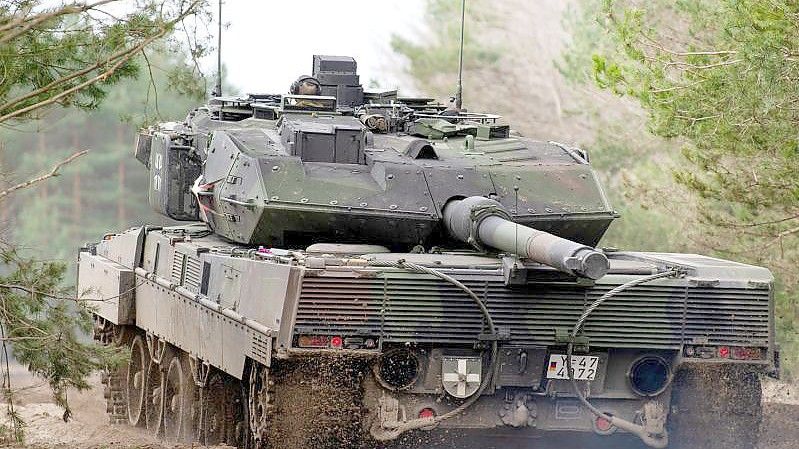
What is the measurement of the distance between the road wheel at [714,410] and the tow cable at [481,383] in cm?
151

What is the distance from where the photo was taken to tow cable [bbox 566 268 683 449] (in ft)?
39.7

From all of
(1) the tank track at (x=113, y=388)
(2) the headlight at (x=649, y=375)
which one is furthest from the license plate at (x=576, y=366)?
(1) the tank track at (x=113, y=388)

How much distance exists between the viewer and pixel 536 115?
39.9 metres

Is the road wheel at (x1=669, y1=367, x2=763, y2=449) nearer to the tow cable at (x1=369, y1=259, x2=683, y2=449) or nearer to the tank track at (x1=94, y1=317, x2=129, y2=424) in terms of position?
the tow cable at (x1=369, y1=259, x2=683, y2=449)

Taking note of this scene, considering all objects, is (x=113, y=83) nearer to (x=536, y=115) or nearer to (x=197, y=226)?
(x=197, y=226)

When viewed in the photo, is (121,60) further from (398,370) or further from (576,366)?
(576,366)

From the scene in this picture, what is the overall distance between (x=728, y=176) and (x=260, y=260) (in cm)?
728

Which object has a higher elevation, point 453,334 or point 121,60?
point 121,60

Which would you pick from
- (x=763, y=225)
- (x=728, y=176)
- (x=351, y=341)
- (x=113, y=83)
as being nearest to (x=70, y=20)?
(x=113, y=83)

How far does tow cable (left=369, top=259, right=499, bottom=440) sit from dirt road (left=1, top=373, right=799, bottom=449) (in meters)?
0.28

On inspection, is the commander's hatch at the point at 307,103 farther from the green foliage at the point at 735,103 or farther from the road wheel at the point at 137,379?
the road wheel at the point at 137,379

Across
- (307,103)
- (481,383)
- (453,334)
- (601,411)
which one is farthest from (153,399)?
(601,411)

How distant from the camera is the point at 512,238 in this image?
11961 millimetres

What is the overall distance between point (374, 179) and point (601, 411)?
9.19 ft
